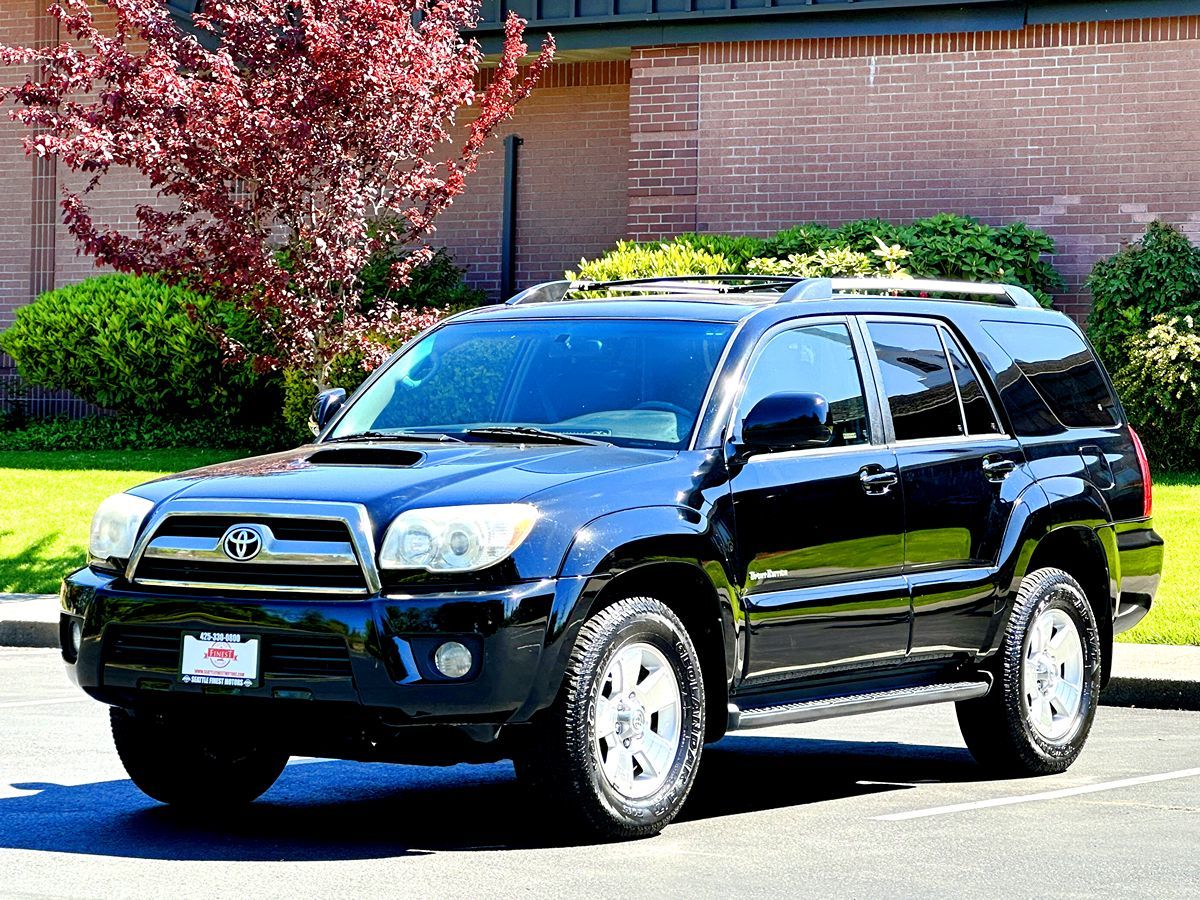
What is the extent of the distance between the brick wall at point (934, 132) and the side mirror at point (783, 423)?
44.2ft

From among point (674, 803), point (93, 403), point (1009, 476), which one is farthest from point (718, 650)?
point (93, 403)

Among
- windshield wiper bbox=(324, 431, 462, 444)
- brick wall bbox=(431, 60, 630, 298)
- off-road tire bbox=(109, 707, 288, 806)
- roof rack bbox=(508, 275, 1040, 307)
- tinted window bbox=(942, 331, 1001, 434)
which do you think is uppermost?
brick wall bbox=(431, 60, 630, 298)

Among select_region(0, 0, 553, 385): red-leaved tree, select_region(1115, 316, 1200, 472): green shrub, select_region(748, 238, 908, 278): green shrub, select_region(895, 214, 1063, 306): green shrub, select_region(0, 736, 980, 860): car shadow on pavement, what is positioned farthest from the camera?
select_region(895, 214, 1063, 306): green shrub

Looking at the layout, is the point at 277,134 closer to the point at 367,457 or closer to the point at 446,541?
the point at 367,457

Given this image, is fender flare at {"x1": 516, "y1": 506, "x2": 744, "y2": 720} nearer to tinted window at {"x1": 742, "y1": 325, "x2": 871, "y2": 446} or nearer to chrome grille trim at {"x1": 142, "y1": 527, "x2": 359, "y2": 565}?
chrome grille trim at {"x1": 142, "y1": 527, "x2": 359, "y2": 565}

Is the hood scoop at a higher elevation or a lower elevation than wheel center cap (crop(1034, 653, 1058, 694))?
higher

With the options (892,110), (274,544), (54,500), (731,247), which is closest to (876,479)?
(274,544)

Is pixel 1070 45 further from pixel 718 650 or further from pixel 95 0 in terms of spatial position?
pixel 718 650

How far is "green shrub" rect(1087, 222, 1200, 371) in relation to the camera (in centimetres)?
1920

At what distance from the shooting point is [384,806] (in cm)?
819

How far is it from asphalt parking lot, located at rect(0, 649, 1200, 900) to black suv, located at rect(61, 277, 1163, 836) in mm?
318

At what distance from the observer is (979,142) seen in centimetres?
2147

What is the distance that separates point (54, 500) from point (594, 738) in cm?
1211

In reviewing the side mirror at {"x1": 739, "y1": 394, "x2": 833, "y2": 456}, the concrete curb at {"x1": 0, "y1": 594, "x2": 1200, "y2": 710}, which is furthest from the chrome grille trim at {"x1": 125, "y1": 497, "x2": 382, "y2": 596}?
the concrete curb at {"x1": 0, "y1": 594, "x2": 1200, "y2": 710}
